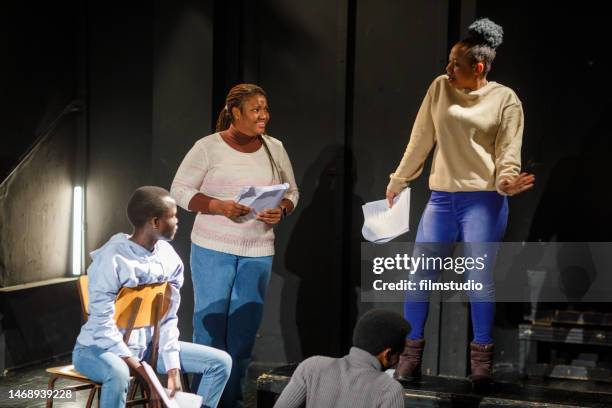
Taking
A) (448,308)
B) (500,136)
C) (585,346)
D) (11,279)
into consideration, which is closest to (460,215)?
(500,136)

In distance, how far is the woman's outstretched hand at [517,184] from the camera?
446 cm

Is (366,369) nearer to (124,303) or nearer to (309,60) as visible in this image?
(124,303)

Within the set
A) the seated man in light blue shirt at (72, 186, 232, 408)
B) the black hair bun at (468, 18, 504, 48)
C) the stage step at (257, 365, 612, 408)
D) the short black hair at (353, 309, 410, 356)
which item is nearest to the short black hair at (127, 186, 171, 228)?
the seated man in light blue shirt at (72, 186, 232, 408)

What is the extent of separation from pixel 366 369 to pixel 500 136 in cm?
191

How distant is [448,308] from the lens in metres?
5.55

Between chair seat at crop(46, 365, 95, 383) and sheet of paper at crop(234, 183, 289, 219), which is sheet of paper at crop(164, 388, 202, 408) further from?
sheet of paper at crop(234, 183, 289, 219)

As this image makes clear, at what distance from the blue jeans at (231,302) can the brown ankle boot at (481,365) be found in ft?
3.90

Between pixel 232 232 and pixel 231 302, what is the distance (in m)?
0.39

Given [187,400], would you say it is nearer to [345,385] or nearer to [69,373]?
[69,373]

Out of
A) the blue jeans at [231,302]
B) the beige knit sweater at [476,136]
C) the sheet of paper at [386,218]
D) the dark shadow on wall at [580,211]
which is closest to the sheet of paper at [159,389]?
the blue jeans at [231,302]

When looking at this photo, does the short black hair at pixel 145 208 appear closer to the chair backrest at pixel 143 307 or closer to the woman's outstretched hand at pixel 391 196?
the chair backrest at pixel 143 307

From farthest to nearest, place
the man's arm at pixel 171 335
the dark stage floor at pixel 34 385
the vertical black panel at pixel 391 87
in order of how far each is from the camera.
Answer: the vertical black panel at pixel 391 87
the dark stage floor at pixel 34 385
the man's arm at pixel 171 335

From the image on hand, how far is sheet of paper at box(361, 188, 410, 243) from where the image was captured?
16.3 feet

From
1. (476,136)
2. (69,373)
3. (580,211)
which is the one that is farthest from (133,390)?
(580,211)
